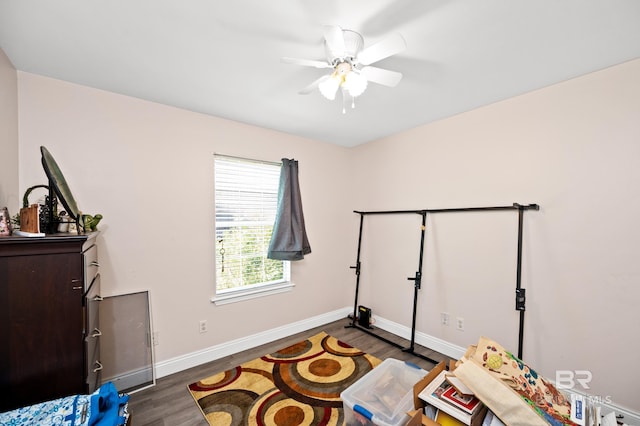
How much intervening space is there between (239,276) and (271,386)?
3.76 feet

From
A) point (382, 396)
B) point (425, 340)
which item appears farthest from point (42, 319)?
point (425, 340)

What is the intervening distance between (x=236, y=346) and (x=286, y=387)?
2.73ft

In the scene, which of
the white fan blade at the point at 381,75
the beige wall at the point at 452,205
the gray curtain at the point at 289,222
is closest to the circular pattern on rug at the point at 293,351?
the beige wall at the point at 452,205

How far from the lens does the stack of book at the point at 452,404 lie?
1.18m

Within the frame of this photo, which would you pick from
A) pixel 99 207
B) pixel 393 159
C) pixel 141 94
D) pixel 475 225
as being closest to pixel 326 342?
pixel 475 225

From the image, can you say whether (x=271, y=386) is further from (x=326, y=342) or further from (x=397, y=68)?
(x=397, y=68)

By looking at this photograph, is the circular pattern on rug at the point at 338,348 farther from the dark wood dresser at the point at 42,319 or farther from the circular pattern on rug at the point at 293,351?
the dark wood dresser at the point at 42,319

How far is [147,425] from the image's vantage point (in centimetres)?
180

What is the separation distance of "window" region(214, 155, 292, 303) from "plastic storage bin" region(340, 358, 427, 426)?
1655 mm

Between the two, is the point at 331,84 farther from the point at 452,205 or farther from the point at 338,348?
the point at 338,348

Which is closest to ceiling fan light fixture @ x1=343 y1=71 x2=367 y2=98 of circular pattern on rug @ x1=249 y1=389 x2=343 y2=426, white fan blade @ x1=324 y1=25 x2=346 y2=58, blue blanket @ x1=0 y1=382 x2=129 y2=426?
white fan blade @ x1=324 y1=25 x2=346 y2=58

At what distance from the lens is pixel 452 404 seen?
125 centimetres

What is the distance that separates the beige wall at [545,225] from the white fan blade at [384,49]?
1.67 metres

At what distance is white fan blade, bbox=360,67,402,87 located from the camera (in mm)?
1521
